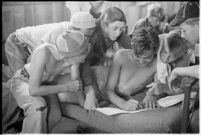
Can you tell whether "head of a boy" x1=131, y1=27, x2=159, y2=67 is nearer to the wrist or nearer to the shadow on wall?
the wrist

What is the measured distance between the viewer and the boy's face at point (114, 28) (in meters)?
2.50

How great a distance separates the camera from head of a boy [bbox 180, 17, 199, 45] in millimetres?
2498

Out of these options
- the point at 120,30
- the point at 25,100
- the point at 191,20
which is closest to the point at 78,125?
the point at 25,100

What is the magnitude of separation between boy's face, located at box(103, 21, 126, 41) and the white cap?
0.12 metres

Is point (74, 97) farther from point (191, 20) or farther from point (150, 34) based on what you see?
point (191, 20)

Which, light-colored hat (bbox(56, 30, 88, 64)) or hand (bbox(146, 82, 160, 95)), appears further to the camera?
hand (bbox(146, 82, 160, 95))

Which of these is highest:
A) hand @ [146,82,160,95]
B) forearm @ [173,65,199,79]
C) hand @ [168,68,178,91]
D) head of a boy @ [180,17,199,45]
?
head of a boy @ [180,17,199,45]

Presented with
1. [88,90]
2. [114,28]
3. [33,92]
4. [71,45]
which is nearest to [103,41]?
[114,28]

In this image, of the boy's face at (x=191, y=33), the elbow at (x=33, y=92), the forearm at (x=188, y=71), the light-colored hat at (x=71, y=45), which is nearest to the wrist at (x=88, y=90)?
the light-colored hat at (x=71, y=45)

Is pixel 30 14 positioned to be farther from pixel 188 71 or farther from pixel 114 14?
pixel 188 71

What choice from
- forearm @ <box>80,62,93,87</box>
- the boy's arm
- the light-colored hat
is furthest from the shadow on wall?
the boy's arm

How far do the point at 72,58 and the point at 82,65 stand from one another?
0.10 m

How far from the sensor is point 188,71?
2498 millimetres

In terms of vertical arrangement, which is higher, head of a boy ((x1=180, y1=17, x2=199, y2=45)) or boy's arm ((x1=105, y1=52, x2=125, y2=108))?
head of a boy ((x1=180, y1=17, x2=199, y2=45))
